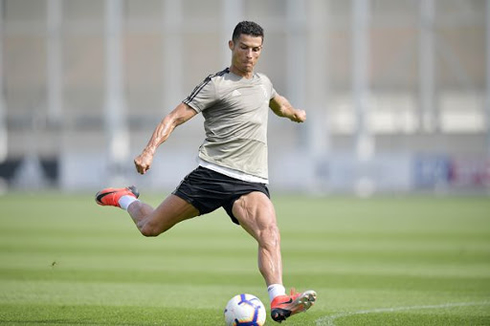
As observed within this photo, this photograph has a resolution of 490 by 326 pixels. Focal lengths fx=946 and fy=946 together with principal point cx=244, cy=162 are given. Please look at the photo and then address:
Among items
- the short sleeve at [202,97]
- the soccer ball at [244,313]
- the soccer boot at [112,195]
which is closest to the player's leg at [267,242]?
the soccer ball at [244,313]

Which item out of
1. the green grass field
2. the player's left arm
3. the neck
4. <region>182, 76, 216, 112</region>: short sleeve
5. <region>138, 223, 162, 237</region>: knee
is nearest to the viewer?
<region>182, 76, 216, 112</region>: short sleeve

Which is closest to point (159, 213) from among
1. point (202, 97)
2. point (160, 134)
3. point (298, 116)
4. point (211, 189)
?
point (211, 189)

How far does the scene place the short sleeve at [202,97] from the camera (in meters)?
7.91

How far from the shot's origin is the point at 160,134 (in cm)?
782

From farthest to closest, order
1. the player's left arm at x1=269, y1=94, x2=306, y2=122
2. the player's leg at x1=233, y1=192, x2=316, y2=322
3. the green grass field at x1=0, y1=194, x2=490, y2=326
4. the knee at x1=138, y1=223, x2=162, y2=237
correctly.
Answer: the green grass field at x1=0, y1=194, x2=490, y2=326
the player's left arm at x1=269, y1=94, x2=306, y2=122
the knee at x1=138, y1=223, x2=162, y2=237
the player's leg at x1=233, y1=192, x2=316, y2=322

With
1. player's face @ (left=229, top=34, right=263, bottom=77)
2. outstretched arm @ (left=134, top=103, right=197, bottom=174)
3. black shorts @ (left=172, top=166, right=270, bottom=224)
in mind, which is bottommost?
black shorts @ (left=172, top=166, right=270, bottom=224)

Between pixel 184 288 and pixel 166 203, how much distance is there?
2.70m

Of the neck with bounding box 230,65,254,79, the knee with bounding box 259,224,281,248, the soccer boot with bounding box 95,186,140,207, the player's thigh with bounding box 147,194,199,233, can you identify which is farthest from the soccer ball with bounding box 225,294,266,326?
the soccer boot with bounding box 95,186,140,207

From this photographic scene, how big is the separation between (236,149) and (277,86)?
3524cm

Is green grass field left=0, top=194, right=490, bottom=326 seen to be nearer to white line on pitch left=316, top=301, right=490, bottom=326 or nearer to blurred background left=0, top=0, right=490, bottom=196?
white line on pitch left=316, top=301, right=490, bottom=326

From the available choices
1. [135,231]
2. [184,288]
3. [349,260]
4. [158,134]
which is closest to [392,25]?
[135,231]

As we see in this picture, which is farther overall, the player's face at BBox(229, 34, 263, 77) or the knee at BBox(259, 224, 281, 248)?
the player's face at BBox(229, 34, 263, 77)

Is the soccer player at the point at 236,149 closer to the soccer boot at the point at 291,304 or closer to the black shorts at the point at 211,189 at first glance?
the black shorts at the point at 211,189

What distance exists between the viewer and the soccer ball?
7.54m
